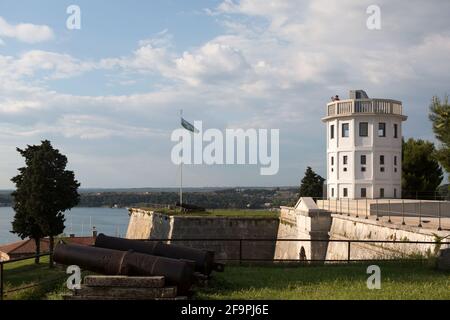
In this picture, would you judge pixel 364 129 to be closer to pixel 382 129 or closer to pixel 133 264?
pixel 382 129

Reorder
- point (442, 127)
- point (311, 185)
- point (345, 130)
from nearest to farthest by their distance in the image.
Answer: point (442, 127)
point (345, 130)
point (311, 185)

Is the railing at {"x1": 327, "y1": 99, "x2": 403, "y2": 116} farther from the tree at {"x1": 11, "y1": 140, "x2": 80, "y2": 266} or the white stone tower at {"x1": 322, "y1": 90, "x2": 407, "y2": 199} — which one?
the tree at {"x1": 11, "y1": 140, "x2": 80, "y2": 266}

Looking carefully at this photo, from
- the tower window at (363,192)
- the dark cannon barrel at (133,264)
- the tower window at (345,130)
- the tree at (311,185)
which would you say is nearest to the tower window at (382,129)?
the tower window at (345,130)

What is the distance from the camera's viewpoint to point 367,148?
3575cm

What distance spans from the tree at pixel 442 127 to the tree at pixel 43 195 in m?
24.9

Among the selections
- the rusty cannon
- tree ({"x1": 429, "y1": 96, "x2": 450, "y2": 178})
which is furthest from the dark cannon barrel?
tree ({"x1": 429, "y1": 96, "x2": 450, "y2": 178})

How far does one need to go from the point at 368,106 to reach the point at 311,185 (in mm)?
19159

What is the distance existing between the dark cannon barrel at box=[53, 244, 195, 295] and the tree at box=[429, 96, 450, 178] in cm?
1712

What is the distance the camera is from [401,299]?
8.60 meters

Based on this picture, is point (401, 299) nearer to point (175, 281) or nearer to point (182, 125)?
point (175, 281)

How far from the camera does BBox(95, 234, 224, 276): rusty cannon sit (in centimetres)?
1022

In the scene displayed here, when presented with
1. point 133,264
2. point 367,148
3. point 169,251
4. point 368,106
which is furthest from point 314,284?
point 368,106

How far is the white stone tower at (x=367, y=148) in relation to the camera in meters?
35.7
